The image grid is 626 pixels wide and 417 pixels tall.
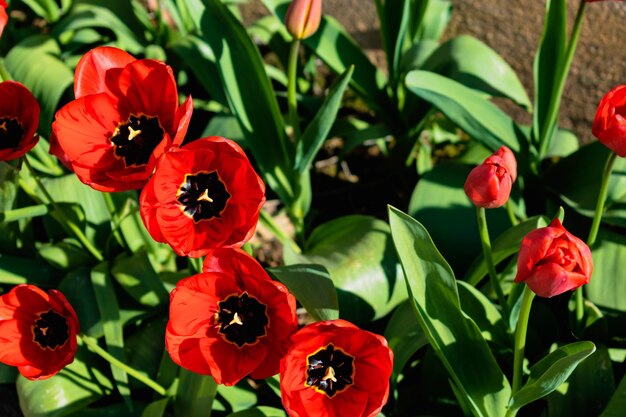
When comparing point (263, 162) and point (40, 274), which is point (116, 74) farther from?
point (40, 274)

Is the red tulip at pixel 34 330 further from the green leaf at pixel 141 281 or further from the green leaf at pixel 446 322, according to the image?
the green leaf at pixel 446 322

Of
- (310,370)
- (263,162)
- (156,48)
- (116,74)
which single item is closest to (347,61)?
(263,162)

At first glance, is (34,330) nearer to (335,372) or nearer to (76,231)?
(76,231)

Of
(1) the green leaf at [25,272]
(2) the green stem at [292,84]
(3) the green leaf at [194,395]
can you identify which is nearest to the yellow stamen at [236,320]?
(3) the green leaf at [194,395]

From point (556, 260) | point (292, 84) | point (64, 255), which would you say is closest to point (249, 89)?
point (292, 84)

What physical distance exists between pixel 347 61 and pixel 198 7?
0.44 meters

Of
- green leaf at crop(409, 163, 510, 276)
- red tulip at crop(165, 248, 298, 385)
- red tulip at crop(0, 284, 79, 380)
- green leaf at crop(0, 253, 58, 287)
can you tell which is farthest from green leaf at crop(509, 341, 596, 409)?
green leaf at crop(0, 253, 58, 287)

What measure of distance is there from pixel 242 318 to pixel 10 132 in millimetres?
570

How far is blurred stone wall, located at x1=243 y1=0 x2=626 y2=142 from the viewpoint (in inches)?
81.6

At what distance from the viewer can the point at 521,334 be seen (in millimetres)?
1243

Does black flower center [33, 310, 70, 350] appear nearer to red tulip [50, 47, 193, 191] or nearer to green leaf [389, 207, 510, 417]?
red tulip [50, 47, 193, 191]

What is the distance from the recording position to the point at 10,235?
1.83 m

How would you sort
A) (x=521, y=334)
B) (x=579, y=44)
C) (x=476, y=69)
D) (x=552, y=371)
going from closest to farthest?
(x=552, y=371)
(x=521, y=334)
(x=476, y=69)
(x=579, y=44)

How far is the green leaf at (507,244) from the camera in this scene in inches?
57.1
